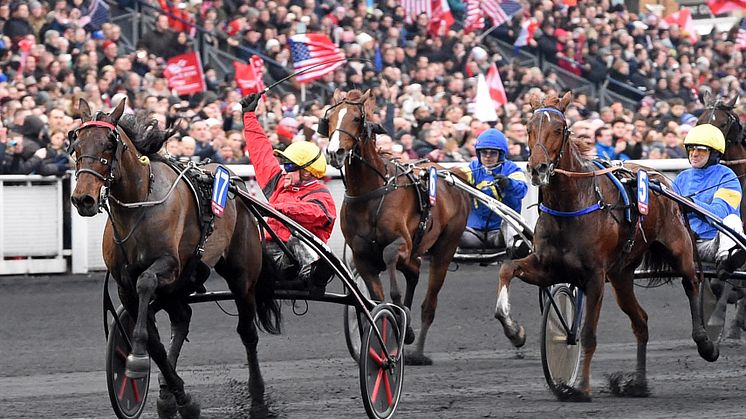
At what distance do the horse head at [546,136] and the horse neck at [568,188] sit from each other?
0.11m

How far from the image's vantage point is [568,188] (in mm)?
7730

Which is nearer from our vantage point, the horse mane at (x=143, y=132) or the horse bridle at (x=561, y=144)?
the horse mane at (x=143, y=132)

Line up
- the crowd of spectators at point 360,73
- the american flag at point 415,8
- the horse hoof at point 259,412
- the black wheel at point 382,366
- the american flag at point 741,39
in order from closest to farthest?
the black wheel at point 382,366 → the horse hoof at point 259,412 → the crowd of spectators at point 360,73 → the american flag at point 415,8 → the american flag at point 741,39

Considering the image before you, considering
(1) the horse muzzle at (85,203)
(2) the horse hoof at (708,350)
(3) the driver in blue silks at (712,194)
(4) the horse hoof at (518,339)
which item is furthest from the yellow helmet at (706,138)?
(1) the horse muzzle at (85,203)

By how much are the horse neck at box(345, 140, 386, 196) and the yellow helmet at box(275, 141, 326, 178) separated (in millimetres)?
1335

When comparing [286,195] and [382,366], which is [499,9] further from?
[382,366]

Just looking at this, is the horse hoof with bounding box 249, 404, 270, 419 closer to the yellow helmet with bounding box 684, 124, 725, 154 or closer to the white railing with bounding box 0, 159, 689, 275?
the yellow helmet with bounding box 684, 124, 725, 154

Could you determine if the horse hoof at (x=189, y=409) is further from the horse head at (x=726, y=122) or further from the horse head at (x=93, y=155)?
the horse head at (x=726, y=122)

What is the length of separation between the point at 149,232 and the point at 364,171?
325 cm

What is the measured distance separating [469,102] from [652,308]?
5634 millimetres

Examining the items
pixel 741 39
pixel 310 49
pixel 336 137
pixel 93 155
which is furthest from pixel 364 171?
pixel 741 39

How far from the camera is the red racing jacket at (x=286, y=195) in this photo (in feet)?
25.6

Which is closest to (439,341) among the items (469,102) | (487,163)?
(487,163)

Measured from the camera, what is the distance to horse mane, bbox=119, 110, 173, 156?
6.53 meters
